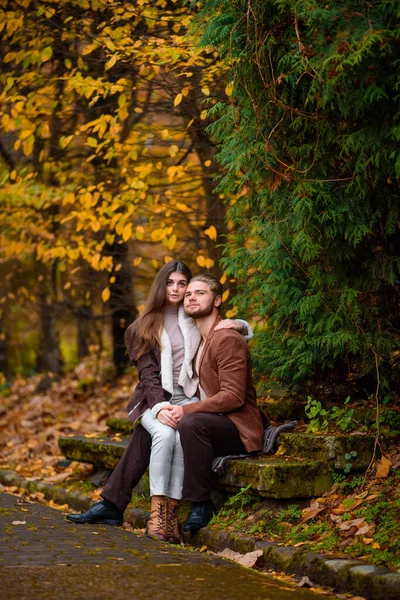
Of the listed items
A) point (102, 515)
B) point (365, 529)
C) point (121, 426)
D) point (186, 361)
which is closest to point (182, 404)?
point (186, 361)

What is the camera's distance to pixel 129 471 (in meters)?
7.35

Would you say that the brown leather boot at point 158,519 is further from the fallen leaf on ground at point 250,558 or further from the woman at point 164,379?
the fallen leaf on ground at point 250,558

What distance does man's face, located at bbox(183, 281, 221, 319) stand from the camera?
24.2ft

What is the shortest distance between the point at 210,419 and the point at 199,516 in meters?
0.74

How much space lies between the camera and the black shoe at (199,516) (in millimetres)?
6738

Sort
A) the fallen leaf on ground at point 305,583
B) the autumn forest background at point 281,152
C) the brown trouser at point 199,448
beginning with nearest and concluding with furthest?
the fallen leaf on ground at point 305,583, the autumn forest background at point 281,152, the brown trouser at point 199,448

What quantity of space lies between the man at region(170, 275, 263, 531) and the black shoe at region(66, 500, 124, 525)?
771mm

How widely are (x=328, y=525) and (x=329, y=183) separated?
2.40 m

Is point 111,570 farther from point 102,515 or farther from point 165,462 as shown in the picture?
point 102,515

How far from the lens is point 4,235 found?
52.9 ft

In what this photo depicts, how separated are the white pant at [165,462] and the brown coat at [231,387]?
0.25 m

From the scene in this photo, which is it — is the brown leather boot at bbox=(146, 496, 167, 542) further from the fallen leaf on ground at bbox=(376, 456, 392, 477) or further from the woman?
the fallen leaf on ground at bbox=(376, 456, 392, 477)

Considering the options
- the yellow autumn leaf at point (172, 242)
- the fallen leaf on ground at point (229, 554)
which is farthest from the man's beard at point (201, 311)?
the yellow autumn leaf at point (172, 242)

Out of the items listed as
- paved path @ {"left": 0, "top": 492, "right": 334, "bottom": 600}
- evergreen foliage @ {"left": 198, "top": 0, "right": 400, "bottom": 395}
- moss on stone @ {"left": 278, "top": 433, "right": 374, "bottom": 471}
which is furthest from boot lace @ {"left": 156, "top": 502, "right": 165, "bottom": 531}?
evergreen foliage @ {"left": 198, "top": 0, "right": 400, "bottom": 395}
